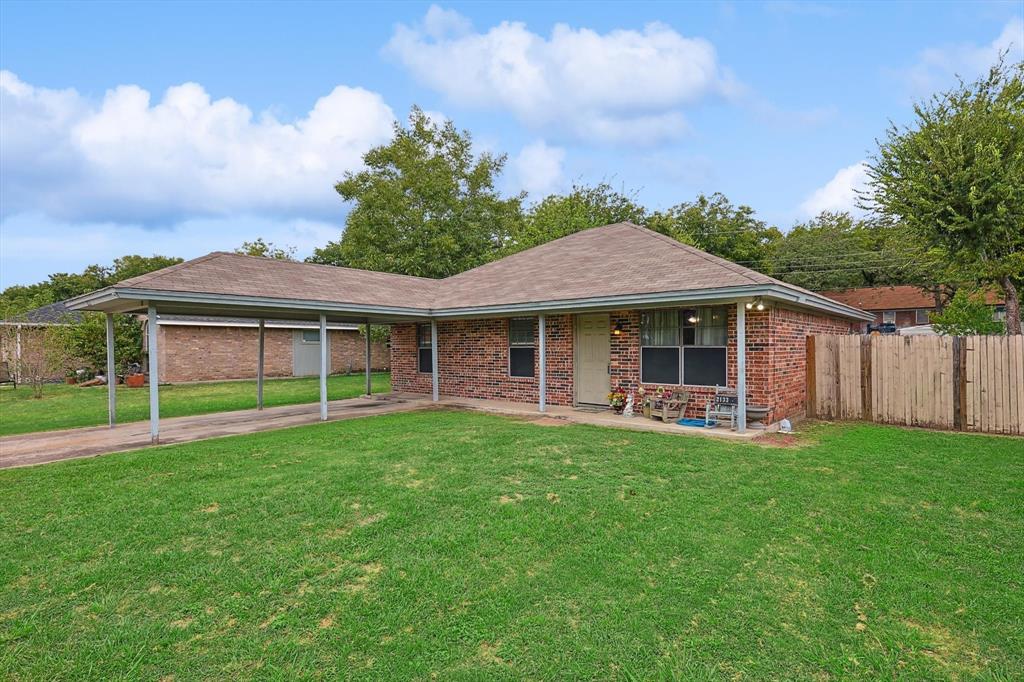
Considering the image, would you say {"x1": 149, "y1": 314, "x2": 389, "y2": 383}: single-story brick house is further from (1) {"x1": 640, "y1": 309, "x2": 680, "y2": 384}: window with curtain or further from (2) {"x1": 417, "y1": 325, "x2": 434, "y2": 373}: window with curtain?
(1) {"x1": 640, "y1": 309, "x2": 680, "y2": 384}: window with curtain

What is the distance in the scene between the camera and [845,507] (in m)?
4.41

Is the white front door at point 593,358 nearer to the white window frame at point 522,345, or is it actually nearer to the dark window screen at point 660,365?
the dark window screen at point 660,365

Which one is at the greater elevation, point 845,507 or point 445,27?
point 445,27

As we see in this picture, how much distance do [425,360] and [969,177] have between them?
13945 millimetres

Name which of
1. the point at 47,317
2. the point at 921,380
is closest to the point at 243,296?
the point at 921,380

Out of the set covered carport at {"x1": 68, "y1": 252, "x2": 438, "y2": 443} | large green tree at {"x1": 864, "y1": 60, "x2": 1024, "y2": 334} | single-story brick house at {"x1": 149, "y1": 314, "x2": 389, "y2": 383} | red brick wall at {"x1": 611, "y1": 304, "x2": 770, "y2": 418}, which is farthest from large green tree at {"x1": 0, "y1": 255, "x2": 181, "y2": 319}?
large green tree at {"x1": 864, "y1": 60, "x2": 1024, "y2": 334}

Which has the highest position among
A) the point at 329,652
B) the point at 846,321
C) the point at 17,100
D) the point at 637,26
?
the point at 637,26

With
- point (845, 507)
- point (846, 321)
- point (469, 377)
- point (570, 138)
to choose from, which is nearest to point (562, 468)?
point (845, 507)

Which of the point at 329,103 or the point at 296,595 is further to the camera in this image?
the point at 329,103

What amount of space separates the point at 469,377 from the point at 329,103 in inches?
461

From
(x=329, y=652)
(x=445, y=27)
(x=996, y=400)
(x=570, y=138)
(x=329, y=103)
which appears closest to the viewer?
(x=329, y=652)

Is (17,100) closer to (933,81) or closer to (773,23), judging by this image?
(773,23)

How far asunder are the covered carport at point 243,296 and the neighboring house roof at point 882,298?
33.4 metres

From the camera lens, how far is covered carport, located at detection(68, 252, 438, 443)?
757 centimetres
